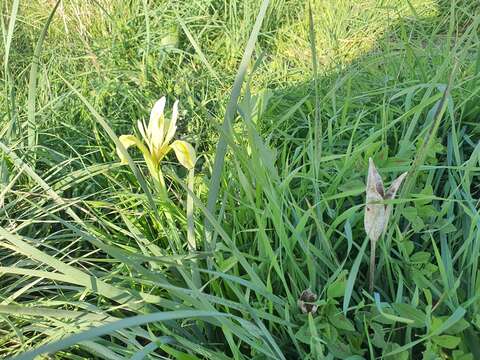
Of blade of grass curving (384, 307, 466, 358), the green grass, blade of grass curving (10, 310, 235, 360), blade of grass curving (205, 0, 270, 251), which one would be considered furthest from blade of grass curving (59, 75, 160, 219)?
blade of grass curving (384, 307, 466, 358)

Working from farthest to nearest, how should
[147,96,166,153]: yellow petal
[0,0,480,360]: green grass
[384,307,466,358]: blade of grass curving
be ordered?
[147,96,166,153]: yellow petal → [0,0,480,360]: green grass → [384,307,466,358]: blade of grass curving

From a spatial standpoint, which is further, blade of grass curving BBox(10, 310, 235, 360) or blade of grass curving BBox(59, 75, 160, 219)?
blade of grass curving BBox(59, 75, 160, 219)

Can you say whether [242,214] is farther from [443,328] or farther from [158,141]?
[443,328]

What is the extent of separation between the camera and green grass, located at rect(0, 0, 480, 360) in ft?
2.83

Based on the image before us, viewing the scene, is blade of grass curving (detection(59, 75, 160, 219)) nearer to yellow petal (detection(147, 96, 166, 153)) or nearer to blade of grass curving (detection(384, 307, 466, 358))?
yellow petal (detection(147, 96, 166, 153))

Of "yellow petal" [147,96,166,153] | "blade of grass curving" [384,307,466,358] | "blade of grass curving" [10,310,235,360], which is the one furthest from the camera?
"yellow petal" [147,96,166,153]

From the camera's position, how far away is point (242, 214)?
1152 millimetres

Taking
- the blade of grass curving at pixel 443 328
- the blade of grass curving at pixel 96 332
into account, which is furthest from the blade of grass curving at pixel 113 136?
the blade of grass curving at pixel 443 328

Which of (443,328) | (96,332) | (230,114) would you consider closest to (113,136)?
(230,114)

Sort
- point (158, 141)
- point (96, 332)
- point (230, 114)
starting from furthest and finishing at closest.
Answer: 1. point (158, 141)
2. point (230, 114)
3. point (96, 332)

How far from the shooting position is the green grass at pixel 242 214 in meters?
0.86

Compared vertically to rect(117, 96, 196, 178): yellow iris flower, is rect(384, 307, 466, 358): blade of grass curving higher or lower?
lower

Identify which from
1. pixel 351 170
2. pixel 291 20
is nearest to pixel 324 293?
pixel 351 170

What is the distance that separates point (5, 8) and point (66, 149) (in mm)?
1187
